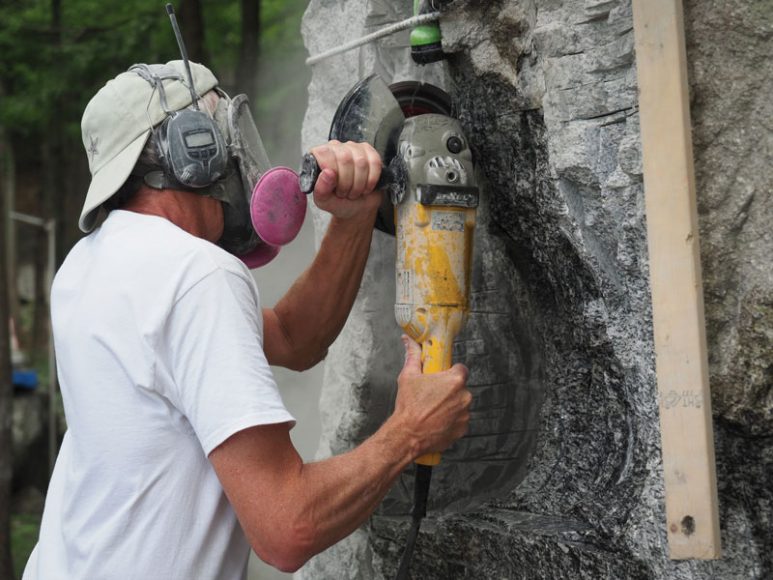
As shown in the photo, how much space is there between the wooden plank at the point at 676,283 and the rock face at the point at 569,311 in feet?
0.63

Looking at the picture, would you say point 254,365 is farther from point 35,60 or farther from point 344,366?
point 35,60

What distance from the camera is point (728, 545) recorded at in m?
2.04

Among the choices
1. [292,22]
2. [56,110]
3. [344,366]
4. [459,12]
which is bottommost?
[344,366]

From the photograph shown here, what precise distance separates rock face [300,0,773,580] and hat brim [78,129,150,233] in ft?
3.20

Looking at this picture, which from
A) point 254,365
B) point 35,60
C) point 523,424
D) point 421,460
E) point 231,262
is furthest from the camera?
point 35,60

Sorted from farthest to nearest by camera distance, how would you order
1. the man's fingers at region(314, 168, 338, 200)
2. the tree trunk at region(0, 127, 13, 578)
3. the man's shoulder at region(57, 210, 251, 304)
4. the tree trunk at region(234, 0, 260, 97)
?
the tree trunk at region(234, 0, 260, 97)
the tree trunk at region(0, 127, 13, 578)
the man's fingers at region(314, 168, 338, 200)
the man's shoulder at region(57, 210, 251, 304)

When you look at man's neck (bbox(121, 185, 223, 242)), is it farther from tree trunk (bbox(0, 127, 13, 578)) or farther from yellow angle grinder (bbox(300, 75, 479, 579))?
tree trunk (bbox(0, 127, 13, 578))

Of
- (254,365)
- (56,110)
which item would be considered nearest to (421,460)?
(254,365)

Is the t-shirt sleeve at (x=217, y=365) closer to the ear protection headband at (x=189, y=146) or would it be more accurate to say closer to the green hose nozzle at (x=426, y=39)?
the ear protection headband at (x=189, y=146)

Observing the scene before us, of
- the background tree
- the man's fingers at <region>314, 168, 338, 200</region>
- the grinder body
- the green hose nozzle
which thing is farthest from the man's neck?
the background tree

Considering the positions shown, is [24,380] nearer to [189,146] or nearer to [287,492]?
[189,146]

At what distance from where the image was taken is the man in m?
1.87

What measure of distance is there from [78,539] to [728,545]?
1.47 meters

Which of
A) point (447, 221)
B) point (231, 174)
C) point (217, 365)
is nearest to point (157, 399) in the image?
point (217, 365)
